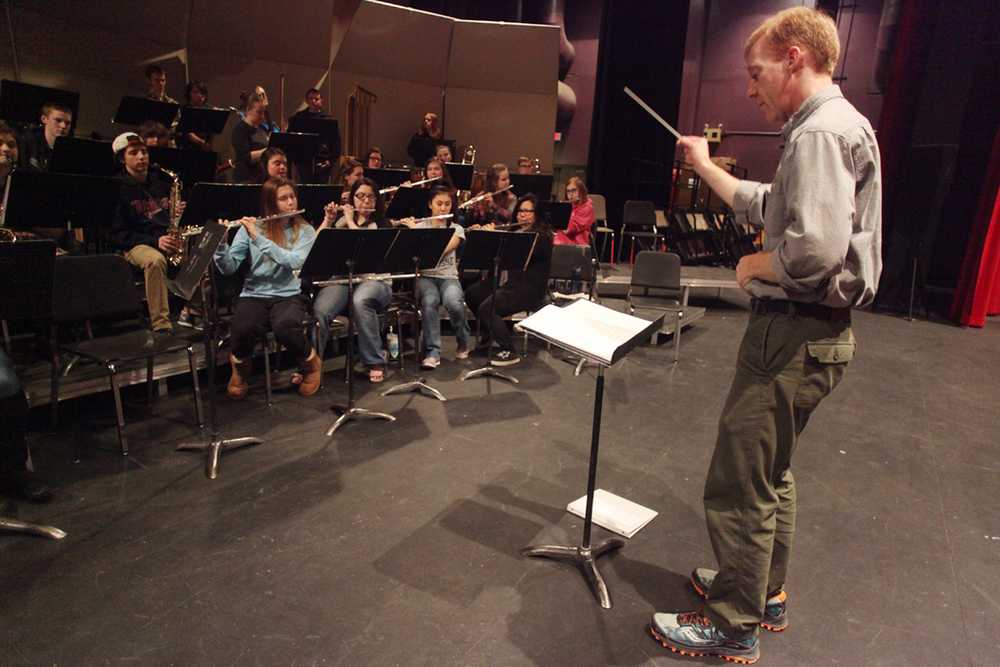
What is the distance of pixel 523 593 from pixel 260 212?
310 centimetres

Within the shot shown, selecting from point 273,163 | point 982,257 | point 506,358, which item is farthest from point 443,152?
point 982,257

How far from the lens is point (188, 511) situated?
2801 mm

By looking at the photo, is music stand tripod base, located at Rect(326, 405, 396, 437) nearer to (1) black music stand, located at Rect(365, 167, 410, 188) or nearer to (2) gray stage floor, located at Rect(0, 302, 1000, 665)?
(2) gray stage floor, located at Rect(0, 302, 1000, 665)

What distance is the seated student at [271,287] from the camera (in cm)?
397

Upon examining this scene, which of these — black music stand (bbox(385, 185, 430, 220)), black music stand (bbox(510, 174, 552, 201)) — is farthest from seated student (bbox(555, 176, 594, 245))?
black music stand (bbox(385, 185, 430, 220))

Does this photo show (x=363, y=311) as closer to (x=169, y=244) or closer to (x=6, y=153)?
(x=169, y=244)

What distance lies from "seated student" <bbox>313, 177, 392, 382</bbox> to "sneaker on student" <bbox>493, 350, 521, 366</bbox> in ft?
3.14

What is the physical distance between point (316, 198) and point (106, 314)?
1703 mm

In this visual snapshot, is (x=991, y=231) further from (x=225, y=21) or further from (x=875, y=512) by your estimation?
(x=225, y=21)

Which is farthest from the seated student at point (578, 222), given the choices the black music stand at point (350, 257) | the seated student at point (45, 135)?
the seated student at point (45, 135)

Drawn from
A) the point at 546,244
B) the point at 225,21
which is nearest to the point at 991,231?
the point at 546,244

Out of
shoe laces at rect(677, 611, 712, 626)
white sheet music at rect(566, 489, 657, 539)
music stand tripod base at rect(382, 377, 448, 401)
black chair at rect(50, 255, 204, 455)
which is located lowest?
white sheet music at rect(566, 489, 657, 539)

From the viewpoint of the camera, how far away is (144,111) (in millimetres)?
5430

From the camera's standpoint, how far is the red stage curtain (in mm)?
6941
